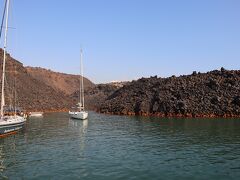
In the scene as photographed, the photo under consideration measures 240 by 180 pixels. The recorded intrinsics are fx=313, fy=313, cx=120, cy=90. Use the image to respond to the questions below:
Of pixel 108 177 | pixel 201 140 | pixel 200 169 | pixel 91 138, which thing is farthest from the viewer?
pixel 91 138

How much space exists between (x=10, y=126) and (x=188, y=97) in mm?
71418

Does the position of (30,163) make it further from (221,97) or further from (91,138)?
(221,97)

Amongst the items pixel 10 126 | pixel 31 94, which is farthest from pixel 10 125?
pixel 31 94

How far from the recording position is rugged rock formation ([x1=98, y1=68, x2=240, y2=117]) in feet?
333

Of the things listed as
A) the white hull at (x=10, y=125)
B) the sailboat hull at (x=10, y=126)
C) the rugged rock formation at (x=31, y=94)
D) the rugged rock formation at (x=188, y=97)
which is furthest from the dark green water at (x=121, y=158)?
the rugged rock formation at (x=31, y=94)

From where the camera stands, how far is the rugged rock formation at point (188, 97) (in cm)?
10156

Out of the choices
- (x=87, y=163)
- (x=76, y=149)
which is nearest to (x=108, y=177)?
(x=87, y=163)

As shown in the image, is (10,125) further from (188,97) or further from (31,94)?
(31,94)

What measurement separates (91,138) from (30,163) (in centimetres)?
1943

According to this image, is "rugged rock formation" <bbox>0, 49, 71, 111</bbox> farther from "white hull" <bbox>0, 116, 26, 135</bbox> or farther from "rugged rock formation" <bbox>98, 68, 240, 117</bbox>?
"white hull" <bbox>0, 116, 26, 135</bbox>

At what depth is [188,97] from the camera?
359 feet

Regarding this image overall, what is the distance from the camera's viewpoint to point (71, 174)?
2658 cm

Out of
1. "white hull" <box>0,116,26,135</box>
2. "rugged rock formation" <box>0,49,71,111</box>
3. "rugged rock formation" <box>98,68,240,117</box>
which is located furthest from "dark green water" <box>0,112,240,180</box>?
"rugged rock formation" <box>0,49,71,111</box>

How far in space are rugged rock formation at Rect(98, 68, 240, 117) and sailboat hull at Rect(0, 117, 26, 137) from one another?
5919 centimetres
